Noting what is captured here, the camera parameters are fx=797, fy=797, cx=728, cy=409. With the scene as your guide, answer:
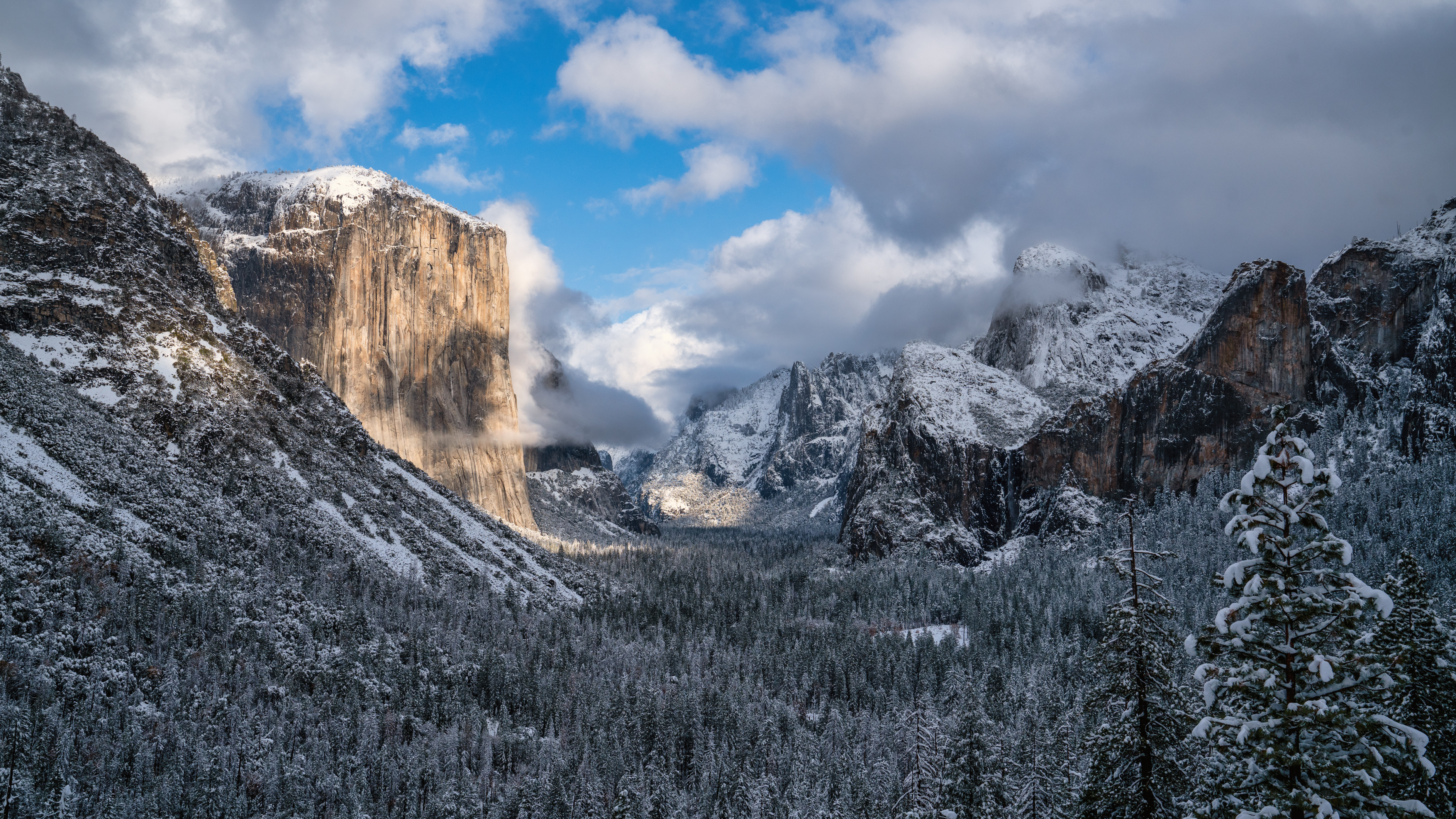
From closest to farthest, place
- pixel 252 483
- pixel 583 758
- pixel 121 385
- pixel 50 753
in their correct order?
pixel 50 753 → pixel 583 758 → pixel 121 385 → pixel 252 483

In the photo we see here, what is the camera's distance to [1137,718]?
24891 millimetres

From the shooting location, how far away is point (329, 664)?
320 ft

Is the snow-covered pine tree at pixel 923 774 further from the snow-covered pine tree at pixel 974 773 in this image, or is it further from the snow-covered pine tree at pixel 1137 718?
the snow-covered pine tree at pixel 1137 718

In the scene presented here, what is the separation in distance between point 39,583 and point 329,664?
30234mm

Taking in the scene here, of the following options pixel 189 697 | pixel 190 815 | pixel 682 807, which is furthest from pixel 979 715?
pixel 189 697

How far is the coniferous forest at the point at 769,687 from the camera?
17.1 metres

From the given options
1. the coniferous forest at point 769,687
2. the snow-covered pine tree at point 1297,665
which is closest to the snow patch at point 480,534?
the coniferous forest at point 769,687

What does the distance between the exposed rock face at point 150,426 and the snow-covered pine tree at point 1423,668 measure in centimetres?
9945

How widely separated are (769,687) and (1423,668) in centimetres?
11167

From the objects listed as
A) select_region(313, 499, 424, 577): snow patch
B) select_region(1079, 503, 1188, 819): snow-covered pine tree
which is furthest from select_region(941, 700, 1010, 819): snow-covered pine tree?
select_region(313, 499, 424, 577): snow patch

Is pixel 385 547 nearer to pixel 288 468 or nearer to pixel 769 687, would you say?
pixel 288 468

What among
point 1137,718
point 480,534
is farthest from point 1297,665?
point 480,534

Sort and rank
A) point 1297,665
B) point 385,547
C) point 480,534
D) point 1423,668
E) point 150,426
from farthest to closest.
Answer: point 480,534, point 385,547, point 150,426, point 1423,668, point 1297,665

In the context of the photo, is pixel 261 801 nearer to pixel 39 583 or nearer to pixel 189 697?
pixel 189 697
